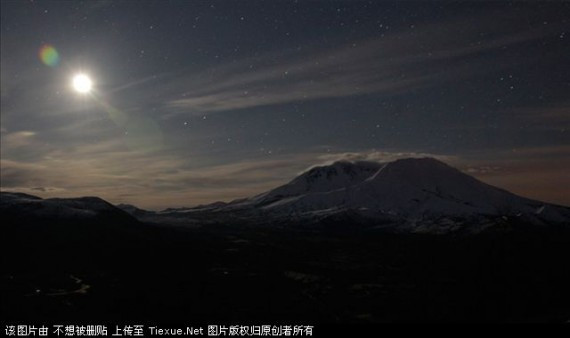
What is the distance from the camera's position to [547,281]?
17825 cm

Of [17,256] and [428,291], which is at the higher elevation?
[17,256]

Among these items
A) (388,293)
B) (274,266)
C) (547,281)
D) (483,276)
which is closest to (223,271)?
(274,266)

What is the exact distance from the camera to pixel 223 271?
591 ft

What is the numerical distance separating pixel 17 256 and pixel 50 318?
331ft

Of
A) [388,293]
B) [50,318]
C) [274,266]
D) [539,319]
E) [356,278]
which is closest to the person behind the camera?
[50,318]

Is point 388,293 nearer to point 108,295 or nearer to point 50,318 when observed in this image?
point 108,295

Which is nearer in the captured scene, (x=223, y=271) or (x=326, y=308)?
(x=326, y=308)

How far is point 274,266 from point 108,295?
262 ft

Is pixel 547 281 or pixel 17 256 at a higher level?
pixel 17 256

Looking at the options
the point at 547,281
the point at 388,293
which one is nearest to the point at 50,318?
the point at 388,293

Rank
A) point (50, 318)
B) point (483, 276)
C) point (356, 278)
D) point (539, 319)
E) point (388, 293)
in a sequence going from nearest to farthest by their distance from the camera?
point (50, 318) → point (539, 319) → point (388, 293) → point (356, 278) → point (483, 276)

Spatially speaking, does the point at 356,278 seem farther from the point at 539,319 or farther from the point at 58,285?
the point at 58,285

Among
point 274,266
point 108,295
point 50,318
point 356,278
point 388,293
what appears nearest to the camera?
point 50,318

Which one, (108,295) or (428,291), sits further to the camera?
(428,291)
